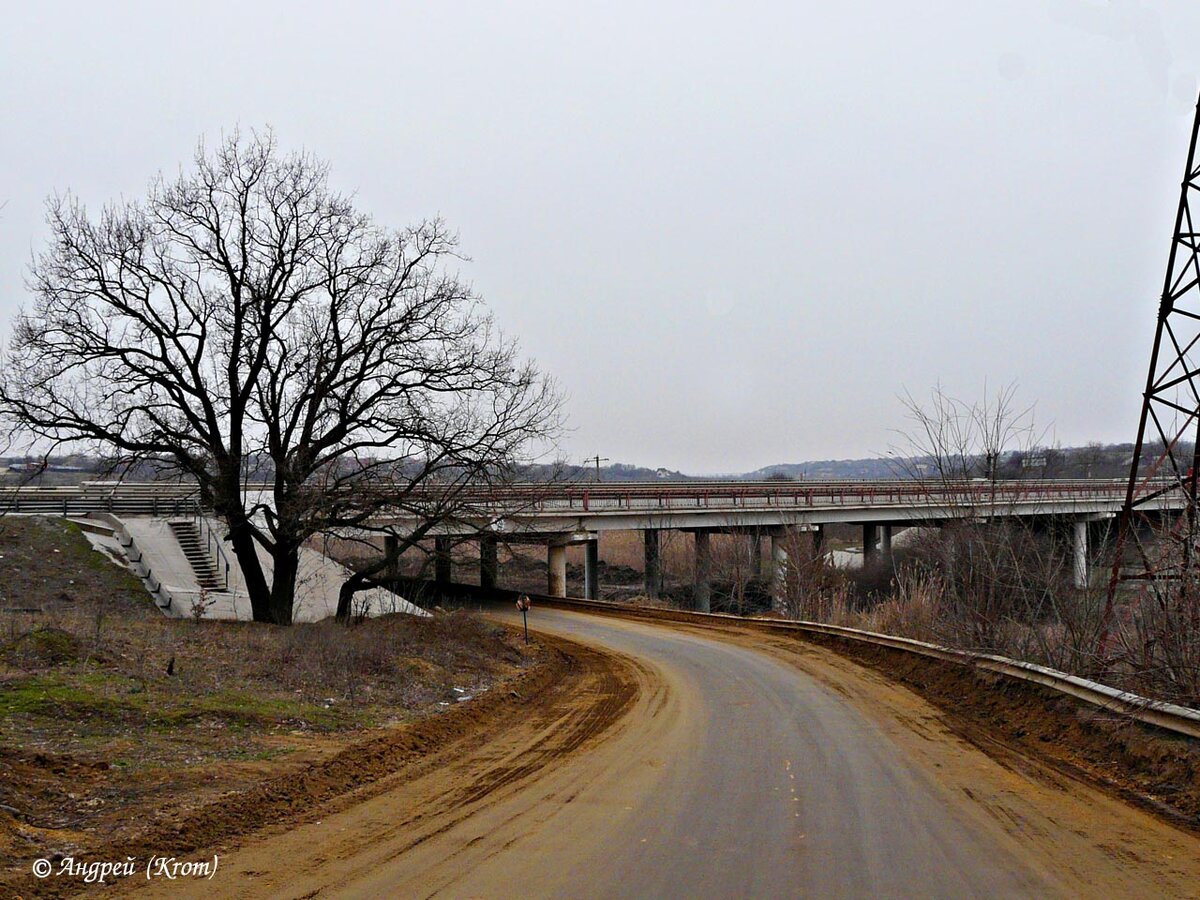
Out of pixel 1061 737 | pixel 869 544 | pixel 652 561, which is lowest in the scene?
pixel 1061 737

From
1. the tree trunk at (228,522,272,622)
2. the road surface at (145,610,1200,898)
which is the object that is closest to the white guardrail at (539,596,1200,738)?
the road surface at (145,610,1200,898)

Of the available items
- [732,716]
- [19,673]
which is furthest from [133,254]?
[732,716]

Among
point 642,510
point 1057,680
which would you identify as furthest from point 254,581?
point 642,510

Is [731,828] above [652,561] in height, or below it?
below

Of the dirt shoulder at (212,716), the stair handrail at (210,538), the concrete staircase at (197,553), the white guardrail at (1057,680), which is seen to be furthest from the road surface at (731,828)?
the stair handrail at (210,538)

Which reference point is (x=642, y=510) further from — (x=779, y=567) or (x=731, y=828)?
(x=731, y=828)

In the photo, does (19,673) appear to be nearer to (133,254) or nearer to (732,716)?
(732,716)

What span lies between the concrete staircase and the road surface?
23.3m

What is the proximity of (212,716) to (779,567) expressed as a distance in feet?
131

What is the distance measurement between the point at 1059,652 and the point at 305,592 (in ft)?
83.2

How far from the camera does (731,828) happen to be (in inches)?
309

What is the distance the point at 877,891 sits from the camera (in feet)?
20.8

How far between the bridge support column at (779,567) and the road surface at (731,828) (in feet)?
97.6

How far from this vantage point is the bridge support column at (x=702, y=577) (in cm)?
5169
